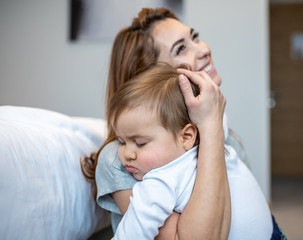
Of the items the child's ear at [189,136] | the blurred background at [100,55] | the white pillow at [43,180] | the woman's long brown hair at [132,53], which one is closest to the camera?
the white pillow at [43,180]

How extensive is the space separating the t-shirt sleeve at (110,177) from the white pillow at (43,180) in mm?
69

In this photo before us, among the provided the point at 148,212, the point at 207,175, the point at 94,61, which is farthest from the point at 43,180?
the point at 94,61

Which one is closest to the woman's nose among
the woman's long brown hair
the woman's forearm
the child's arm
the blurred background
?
the woman's long brown hair

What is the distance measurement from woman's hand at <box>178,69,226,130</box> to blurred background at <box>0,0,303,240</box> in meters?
2.01

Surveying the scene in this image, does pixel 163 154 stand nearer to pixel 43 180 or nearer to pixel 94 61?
pixel 43 180

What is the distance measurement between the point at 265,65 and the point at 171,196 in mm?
2402

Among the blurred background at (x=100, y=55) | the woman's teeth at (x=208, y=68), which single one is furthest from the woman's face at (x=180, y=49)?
the blurred background at (x=100, y=55)

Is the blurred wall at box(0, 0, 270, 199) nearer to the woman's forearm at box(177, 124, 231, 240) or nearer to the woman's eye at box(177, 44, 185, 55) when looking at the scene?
the woman's eye at box(177, 44, 185, 55)

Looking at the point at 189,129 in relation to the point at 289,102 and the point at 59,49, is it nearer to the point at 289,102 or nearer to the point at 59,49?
the point at 59,49

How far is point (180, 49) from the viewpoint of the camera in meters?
1.12

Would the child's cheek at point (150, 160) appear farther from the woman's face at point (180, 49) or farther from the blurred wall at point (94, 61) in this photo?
the blurred wall at point (94, 61)

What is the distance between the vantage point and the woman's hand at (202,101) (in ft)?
2.34

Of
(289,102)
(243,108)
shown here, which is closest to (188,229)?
(243,108)

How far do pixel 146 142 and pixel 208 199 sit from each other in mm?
189
